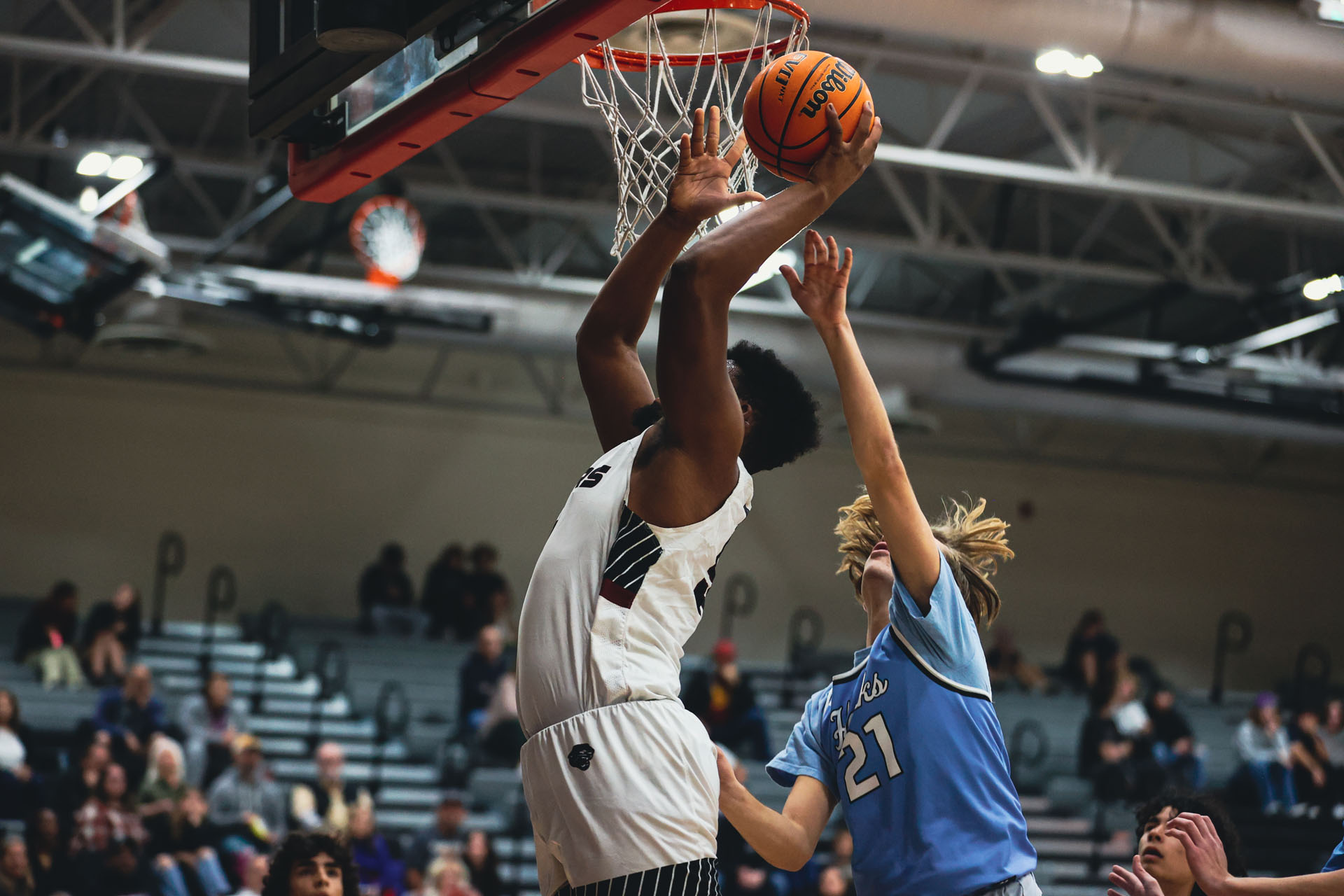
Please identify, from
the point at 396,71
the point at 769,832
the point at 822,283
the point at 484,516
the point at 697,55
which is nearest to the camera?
the point at 822,283

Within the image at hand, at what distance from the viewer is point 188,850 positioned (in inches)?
370

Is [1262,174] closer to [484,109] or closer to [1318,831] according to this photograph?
[1318,831]

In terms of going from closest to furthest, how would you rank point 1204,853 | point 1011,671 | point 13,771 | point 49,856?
point 1204,853, point 49,856, point 13,771, point 1011,671

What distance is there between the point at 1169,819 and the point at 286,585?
15.4 m

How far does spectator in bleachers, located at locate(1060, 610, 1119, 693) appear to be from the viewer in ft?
57.5

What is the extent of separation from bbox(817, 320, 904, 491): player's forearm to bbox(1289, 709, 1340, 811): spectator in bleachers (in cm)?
1201

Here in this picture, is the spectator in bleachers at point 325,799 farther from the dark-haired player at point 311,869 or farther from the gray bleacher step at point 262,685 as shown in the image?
the dark-haired player at point 311,869

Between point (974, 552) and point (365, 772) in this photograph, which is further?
point (365, 772)

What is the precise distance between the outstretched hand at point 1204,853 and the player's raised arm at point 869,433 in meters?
0.89

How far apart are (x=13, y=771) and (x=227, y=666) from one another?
559cm

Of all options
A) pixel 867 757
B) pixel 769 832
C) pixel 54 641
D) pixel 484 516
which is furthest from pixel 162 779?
pixel 484 516

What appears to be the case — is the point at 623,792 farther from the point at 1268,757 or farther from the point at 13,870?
the point at 1268,757

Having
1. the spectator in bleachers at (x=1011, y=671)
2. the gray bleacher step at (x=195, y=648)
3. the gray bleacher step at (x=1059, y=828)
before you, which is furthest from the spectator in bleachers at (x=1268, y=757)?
the gray bleacher step at (x=195, y=648)

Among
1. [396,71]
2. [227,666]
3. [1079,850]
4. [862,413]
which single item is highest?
[396,71]
